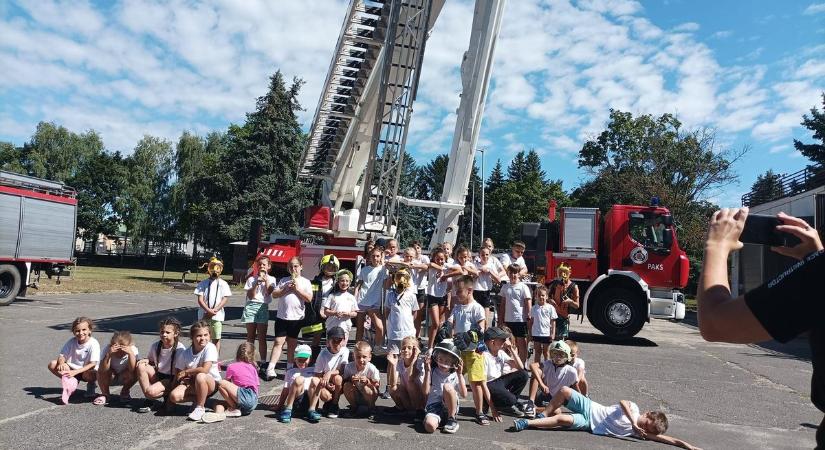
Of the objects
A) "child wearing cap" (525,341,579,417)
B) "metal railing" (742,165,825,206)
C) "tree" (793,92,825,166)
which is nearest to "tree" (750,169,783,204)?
"metal railing" (742,165,825,206)

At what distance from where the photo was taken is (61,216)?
16781 millimetres

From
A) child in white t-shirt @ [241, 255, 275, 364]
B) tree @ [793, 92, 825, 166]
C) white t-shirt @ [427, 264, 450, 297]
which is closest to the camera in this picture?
child in white t-shirt @ [241, 255, 275, 364]

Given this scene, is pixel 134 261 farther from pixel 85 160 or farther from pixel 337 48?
pixel 337 48

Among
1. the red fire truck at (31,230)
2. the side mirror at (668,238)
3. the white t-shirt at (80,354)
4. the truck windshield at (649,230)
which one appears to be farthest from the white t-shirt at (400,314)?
the red fire truck at (31,230)

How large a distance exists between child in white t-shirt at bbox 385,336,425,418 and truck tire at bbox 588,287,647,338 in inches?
290

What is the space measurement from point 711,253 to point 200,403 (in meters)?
5.44

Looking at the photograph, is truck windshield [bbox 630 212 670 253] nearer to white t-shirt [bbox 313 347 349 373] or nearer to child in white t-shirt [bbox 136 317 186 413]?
white t-shirt [bbox 313 347 349 373]

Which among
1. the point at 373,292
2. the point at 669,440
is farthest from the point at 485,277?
the point at 669,440

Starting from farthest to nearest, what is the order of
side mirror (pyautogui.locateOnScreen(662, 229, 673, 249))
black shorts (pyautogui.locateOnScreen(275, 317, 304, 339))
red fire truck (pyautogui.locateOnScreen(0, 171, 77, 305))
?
red fire truck (pyautogui.locateOnScreen(0, 171, 77, 305)), side mirror (pyautogui.locateOnScreen(662, 229, 673, 249)), black shorts (pyautogui.locateOnScreen(275, 317, 304, 339))

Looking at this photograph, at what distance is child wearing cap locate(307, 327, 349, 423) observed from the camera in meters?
6.11

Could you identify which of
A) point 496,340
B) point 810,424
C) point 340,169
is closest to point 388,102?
point 340,169

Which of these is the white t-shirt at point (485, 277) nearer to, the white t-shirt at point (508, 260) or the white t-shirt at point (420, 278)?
the white t-shirt at point (508, 260)

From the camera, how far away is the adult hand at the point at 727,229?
1692 millimetres

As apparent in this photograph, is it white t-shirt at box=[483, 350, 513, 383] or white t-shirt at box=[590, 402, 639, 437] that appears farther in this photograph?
white t-shirt at box=[483, 350, 513, 383]
